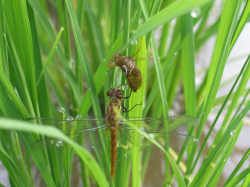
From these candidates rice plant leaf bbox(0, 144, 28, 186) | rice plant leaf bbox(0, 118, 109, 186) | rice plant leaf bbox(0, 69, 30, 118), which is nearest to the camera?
rice plant leaf bbox(0, 118, 109, 186)

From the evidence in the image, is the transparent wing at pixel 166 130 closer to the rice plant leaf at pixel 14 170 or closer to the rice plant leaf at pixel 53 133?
the rice plant leaf at pixel 53 133

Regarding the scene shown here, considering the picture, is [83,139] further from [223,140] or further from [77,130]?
[223,140]

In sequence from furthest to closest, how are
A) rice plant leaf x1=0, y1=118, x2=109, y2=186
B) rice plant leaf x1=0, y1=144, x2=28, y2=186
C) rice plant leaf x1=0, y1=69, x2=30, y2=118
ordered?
rice plant leaf x1=0, y1=144, x2=28, y2=186 → rice plant leaf x1=0, y1=69, x2=30, y2=118 → rice plant leaf x1=0, y1=118, x2=109, y2=186

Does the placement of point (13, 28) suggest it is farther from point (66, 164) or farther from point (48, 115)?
point (66, 164)

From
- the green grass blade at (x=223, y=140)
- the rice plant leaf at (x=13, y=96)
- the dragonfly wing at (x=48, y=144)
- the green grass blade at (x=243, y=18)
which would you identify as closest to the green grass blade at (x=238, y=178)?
the green grass blade at (x=223, y=140)

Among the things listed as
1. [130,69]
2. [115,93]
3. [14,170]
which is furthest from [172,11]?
[14,170]

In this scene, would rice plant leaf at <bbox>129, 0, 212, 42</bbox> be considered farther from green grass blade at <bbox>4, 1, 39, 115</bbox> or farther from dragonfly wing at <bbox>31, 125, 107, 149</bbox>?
dragonfly wing at <bbox>31, 125, 107, 149</bbox>

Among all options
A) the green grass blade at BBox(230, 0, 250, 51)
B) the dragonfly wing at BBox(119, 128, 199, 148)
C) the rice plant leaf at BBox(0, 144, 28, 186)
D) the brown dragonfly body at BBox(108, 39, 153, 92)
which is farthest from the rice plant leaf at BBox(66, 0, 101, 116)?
the green grass blade at BBox(230, 0, 250, 51)
